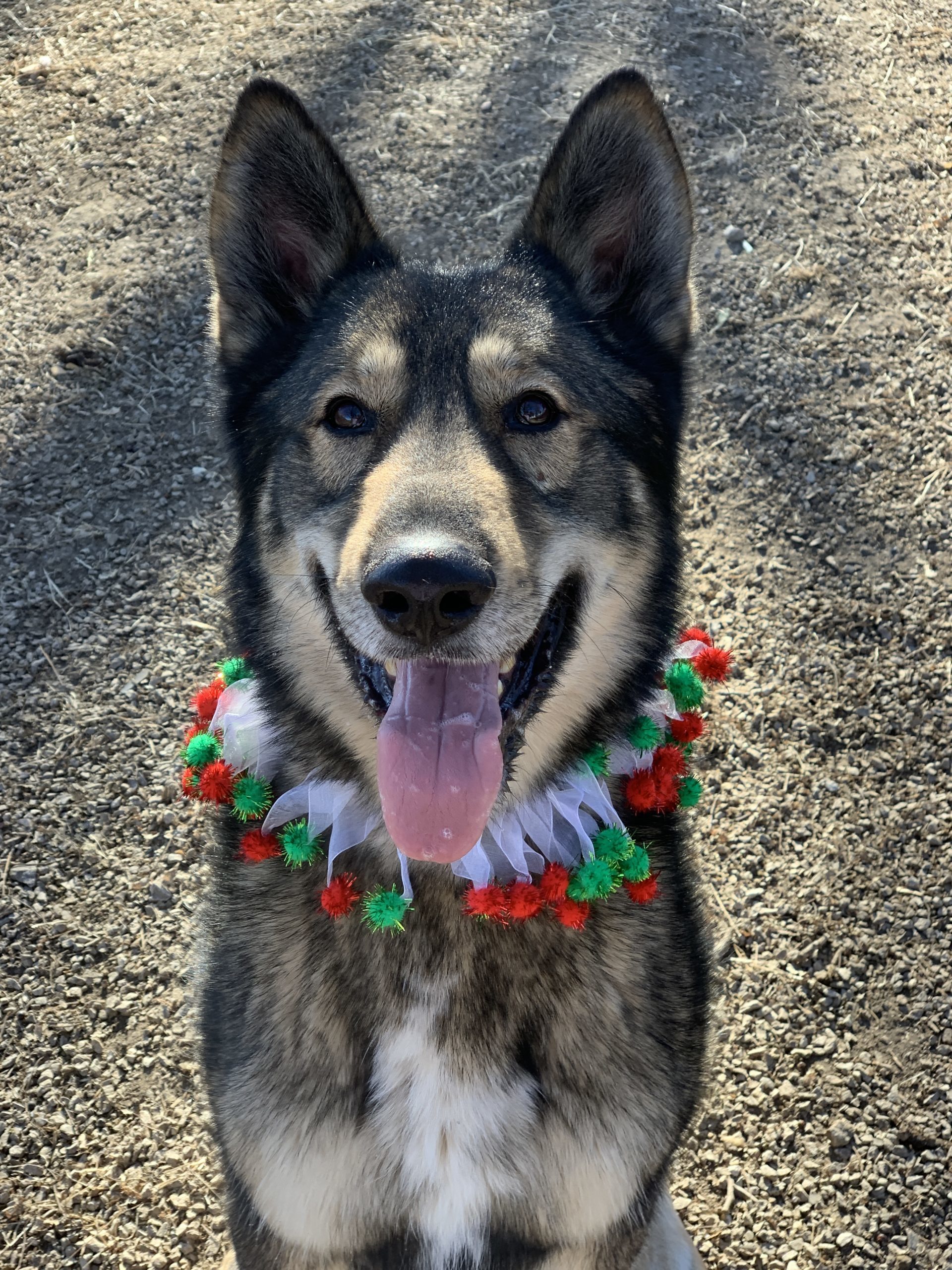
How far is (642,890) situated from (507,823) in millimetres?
347

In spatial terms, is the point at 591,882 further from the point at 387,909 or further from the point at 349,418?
the point at 349,418

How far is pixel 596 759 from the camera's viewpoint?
2.49 metres

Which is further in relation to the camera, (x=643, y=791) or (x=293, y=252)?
(x=293, y=252)

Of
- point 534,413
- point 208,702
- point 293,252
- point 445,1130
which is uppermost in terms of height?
point 293,252

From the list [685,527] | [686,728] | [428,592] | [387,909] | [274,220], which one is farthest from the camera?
[685,527]

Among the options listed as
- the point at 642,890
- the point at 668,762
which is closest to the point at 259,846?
the point at 642,890

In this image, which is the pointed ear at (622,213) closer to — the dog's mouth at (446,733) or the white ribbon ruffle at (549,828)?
the dog's mouth at (446,733)

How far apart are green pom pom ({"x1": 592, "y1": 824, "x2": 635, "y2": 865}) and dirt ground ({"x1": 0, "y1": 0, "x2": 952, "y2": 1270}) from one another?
4.53ft

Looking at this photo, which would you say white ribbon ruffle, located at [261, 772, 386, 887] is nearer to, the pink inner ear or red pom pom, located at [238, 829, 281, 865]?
red pom pom, located at [238, 829, 281, 865]

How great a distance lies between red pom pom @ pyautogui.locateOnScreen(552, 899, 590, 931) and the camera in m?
2.32

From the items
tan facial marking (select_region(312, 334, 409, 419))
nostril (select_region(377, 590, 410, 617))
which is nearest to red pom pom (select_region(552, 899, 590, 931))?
nostril (select_region(377, 590, 410, 617))

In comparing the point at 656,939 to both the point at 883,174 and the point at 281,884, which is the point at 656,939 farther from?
the point at 883,174

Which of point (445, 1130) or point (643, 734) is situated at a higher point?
point (643, 734)

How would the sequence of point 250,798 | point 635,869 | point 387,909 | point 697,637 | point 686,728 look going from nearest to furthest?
point 387,909, point 635,869, point 250,798, point 686,728, point 697,637
